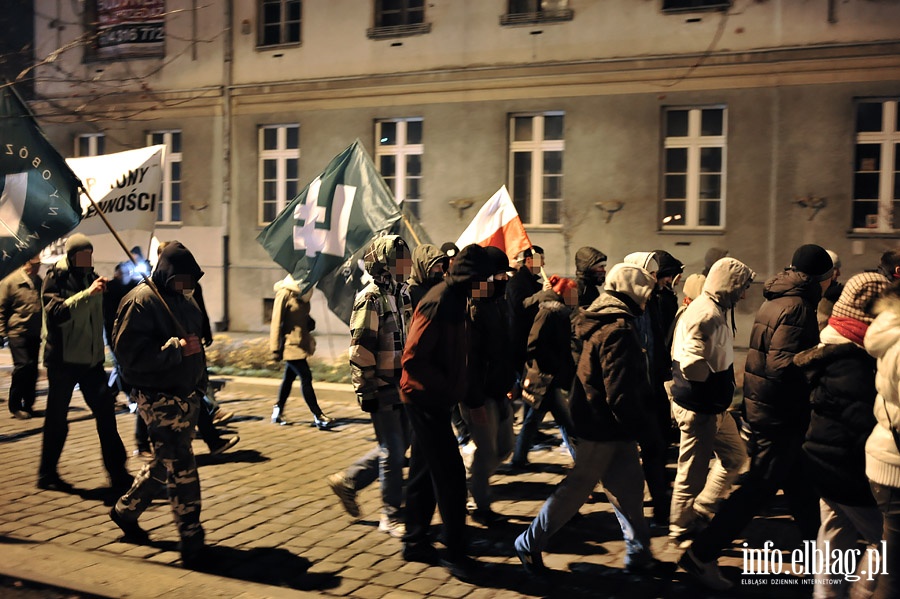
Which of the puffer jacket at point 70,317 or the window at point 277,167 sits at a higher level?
the window at point 277,167

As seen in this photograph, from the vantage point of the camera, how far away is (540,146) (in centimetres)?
1662

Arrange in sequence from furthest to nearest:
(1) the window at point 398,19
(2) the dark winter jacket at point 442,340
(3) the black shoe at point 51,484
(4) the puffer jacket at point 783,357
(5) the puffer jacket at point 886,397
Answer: (1) the window at point 398,19
(3) the black shoe at point 51,484
(2) the dark winter jacket at point 442,340
(4) the puffer jacket at point 783,357
(5) the puffer jacket at point 886,397

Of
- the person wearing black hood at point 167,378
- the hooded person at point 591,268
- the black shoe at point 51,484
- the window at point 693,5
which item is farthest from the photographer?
the window at point 693,5

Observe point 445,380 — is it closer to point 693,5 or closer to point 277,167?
point 693,5

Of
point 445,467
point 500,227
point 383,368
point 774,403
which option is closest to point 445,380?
point 445,467

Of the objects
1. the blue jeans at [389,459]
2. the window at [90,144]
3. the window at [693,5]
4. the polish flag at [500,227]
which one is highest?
the window at [693,5]

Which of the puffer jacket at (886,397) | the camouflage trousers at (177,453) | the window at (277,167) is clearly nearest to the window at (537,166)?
the window at (277,167)

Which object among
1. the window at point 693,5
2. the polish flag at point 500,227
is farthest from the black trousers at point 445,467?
the window at point 693,5

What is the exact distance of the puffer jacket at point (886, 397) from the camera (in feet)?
13.2

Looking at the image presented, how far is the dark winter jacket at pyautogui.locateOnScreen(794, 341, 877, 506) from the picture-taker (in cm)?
438

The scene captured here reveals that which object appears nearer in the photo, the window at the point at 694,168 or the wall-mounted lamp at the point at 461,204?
the window at the point at 694,168

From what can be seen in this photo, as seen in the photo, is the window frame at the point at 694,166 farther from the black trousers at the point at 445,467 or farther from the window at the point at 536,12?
the black trousers at the point at 445,467

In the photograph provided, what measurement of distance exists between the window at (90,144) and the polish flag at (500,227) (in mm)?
13656

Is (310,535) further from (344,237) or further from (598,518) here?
(344,237)
